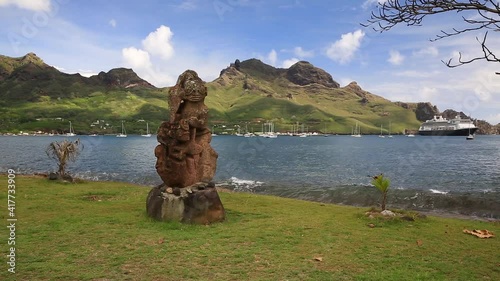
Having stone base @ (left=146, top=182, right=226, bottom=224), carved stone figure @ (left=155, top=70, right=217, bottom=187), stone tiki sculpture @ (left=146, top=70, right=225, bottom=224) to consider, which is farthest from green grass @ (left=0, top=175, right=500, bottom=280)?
carved stone figure @ (left=155, top=70, right=217, bottom=187)

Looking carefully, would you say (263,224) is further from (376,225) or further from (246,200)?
(246,200)

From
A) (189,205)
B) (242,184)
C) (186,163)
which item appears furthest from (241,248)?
(242,184)

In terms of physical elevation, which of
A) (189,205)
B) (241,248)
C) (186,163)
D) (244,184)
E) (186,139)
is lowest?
(244,184)

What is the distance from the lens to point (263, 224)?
52.2ft

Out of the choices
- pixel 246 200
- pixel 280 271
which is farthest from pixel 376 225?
pixel 246 200

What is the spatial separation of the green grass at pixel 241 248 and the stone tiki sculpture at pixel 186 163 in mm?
704

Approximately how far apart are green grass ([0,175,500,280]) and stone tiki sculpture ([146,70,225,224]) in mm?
704

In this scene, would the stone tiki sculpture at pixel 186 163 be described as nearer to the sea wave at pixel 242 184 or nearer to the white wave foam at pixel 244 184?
the sea wave at pixel 242 184

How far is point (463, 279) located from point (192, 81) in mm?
12940

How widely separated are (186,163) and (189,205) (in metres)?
2.23

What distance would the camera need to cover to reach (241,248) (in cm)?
1201

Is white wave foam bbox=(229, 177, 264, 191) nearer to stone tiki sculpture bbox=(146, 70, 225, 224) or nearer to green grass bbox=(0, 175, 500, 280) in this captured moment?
green grass bbox=(0, 175, 500, 280)

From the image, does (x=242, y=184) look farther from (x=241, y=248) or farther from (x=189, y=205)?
(x=241, y=248)

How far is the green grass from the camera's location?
9820 mm
